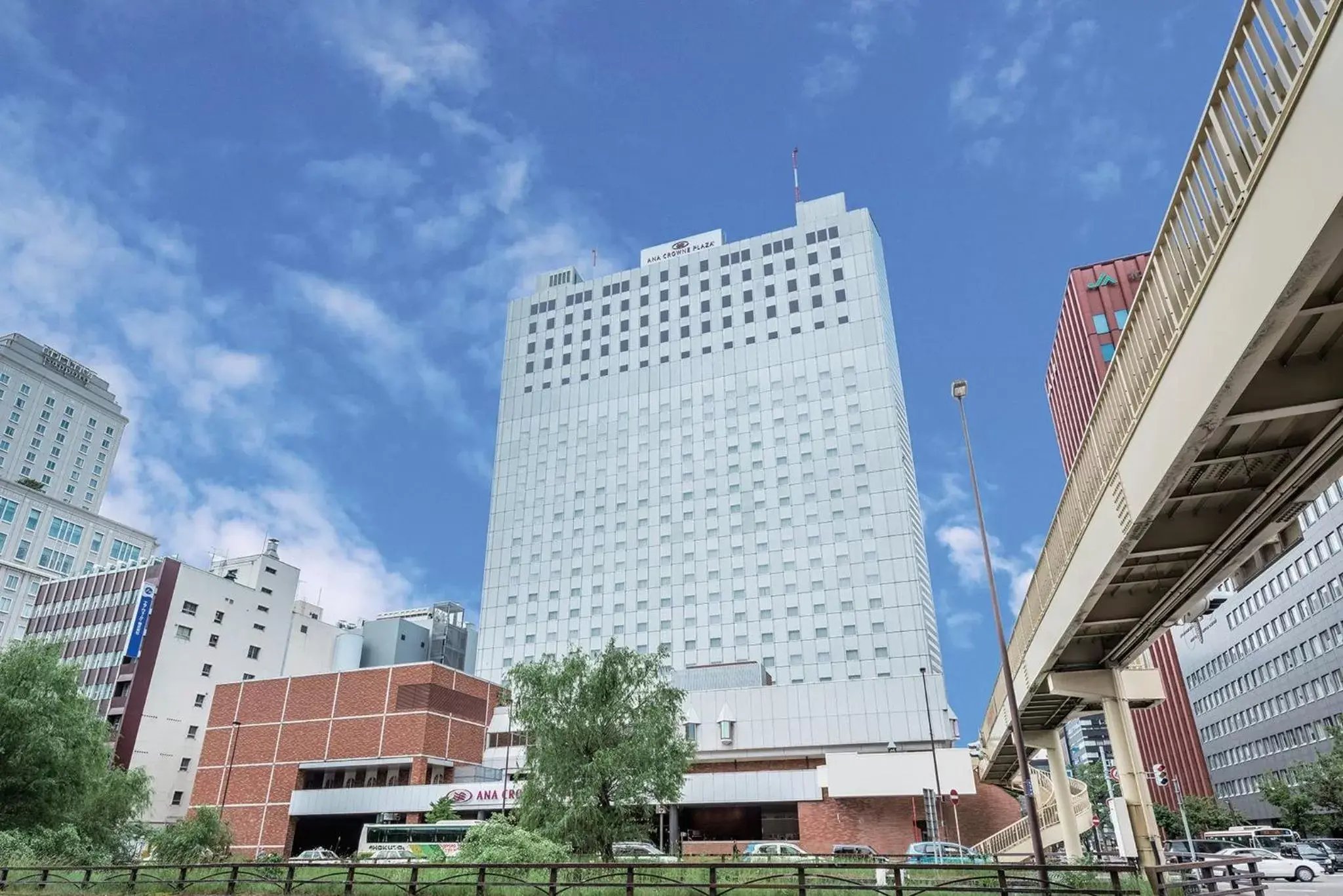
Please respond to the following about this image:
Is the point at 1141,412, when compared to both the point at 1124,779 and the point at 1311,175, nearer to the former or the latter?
the point at 1311,175

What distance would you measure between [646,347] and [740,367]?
44.1 ft

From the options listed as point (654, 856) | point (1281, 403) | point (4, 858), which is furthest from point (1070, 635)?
point (4, 858)

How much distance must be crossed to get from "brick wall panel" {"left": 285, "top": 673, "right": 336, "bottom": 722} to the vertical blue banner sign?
20.7m

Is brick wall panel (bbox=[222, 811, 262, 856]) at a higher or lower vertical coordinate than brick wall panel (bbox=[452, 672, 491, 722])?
lower

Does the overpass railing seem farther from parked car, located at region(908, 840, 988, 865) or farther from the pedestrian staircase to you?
parked car, located at region(908, 840, 988, 865)

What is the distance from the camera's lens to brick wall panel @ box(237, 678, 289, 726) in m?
64.4

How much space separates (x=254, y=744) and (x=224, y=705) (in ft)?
17.2

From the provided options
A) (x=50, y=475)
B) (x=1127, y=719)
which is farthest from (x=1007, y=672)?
(x=50, y=475)

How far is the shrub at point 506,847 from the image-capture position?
68.5 feet

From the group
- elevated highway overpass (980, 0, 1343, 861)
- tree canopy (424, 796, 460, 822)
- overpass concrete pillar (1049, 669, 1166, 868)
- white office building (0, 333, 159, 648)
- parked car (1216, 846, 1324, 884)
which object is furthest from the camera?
white office building (0, 333, 159, 648)

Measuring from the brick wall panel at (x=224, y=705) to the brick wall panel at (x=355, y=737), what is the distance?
10956mm

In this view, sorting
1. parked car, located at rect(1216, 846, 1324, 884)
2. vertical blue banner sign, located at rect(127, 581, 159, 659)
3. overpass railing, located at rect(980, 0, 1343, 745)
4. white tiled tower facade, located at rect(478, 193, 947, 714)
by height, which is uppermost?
white tiled tower facade, located at rect(478, 193, 947, 714)

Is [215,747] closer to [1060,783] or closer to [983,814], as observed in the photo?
[983,814]

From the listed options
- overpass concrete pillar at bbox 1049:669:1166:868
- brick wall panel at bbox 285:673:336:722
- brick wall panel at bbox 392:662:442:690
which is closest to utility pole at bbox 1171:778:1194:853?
overpass concrete pillar at bbox 1049:669:1166:868
